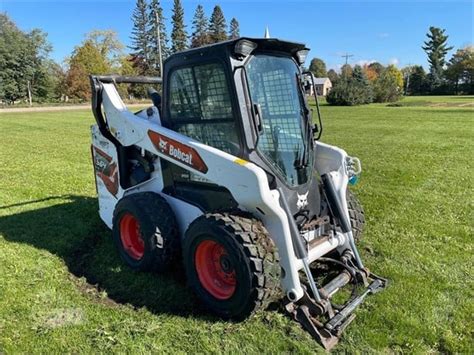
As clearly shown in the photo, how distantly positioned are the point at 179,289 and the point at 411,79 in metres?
78.9

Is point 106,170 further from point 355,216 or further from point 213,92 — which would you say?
point 355,216

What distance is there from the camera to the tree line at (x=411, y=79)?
39594 millimetres

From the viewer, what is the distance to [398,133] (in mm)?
16078

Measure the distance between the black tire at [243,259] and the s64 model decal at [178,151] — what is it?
0.50 metres

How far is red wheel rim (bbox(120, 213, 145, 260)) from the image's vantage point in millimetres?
4281

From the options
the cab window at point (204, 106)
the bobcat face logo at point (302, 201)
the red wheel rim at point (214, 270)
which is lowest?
→ the red wheel rim at point (214, 270)

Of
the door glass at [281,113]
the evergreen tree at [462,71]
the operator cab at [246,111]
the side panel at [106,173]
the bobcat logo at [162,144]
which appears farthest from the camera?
the evergreen tree at [462,71]

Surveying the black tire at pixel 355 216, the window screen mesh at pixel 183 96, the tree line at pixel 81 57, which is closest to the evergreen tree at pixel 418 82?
the tree line at pixel 81 57

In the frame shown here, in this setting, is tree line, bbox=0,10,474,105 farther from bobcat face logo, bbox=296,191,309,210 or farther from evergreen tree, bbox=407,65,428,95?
bobcat face logo, bbox=296,191,309,210

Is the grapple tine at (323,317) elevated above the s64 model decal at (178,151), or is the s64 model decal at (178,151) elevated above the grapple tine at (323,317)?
the s64 model decal at (178,151)

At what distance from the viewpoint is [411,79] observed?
73562mm

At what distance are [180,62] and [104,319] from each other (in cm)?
230

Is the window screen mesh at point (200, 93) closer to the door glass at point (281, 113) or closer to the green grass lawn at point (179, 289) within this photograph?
the door glass at point (281, 113)

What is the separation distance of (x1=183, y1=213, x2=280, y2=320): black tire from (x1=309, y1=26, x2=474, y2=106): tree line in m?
37.6
